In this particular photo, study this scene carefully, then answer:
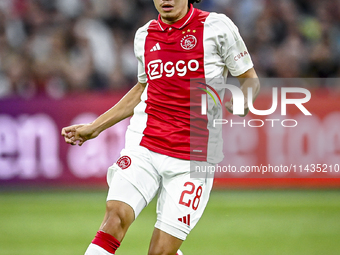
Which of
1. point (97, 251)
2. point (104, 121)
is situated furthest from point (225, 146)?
point (97, 251)

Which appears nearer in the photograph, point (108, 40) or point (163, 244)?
point (163, 244)

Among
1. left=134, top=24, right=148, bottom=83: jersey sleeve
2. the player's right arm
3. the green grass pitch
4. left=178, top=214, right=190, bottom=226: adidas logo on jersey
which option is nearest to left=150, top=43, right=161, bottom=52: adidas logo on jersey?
left=134, top=24, right=148, bottom=83: jersey sleeve

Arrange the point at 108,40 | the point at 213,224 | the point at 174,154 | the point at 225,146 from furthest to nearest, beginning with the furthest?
1. the point at 108,40
2. the point at 225,146
3. the point at 213,224
4. the point at 174,154

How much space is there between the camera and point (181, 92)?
4383mm

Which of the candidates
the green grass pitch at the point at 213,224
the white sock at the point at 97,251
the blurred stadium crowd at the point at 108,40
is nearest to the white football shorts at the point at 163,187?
the white sock at the point at 97,251

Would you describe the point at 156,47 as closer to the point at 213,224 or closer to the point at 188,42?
the point at 188,42

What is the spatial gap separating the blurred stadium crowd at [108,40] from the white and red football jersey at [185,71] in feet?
20.1

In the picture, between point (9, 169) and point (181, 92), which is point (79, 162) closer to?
point (9, 169)

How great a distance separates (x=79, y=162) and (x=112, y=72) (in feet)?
6.31

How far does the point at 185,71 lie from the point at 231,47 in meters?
0.37

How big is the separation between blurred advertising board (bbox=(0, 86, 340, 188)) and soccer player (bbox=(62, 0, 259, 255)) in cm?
527

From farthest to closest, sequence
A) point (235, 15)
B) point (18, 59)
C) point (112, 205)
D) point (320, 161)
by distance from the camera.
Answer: point (235, 15)
point (18, 59)
point (320, 161)
point (112, 205)

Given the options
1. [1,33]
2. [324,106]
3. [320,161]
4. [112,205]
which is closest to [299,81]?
[324,106]

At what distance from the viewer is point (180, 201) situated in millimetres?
4223
